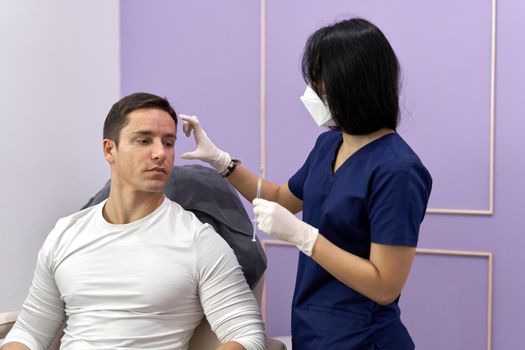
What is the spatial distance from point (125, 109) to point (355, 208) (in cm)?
63

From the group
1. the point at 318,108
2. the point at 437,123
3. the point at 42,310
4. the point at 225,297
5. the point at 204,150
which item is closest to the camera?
the point at 318,108

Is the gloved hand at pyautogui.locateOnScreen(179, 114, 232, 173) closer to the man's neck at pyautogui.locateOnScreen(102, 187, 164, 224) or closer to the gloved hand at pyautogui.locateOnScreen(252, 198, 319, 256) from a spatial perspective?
the man's neck at pyautogui.locateOnScreen(102, 187, 164, 224)

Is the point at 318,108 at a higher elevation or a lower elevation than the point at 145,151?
higher

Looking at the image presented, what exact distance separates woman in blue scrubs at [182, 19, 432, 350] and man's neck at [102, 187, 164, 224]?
1.16ft

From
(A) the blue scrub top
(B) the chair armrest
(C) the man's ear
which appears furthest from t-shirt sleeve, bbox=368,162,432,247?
(B) the chair armrest

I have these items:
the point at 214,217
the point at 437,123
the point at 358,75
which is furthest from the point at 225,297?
the point at 437,123

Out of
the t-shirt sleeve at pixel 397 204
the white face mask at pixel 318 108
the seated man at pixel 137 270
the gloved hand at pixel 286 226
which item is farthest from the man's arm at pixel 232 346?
the white face mask at pixel 318 108

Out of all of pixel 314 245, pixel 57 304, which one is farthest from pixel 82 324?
pixel 314 245

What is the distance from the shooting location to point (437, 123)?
214cm

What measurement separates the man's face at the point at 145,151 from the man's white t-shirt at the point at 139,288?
0.09 m

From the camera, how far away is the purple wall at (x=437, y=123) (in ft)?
6.74

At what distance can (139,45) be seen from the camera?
Answer: 8.64ft

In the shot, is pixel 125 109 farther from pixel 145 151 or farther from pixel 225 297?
pixel 225 297

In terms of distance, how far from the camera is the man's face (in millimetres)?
1542
